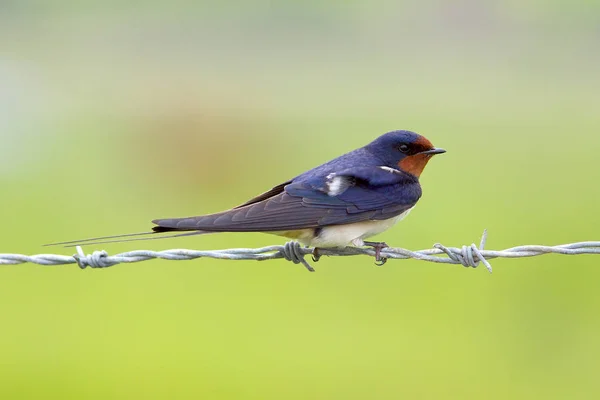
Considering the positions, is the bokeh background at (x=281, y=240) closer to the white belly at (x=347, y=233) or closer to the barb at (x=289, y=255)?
the white belly at (x=347, y=233)

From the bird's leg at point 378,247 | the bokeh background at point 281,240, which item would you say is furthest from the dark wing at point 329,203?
the bokeh background at point 281,240

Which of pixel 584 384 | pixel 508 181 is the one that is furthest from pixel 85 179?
pixel 584 384

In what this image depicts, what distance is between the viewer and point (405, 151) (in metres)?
4.18

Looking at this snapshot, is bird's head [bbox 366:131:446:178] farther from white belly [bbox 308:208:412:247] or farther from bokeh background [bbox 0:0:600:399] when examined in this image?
bokeh background [bbox 0:0:600:399]

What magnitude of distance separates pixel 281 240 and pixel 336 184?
4039 mm

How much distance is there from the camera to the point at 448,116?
642 inches

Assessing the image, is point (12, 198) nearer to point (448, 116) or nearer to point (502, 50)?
point (448, 116)

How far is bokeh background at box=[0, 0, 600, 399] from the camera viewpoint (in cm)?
655

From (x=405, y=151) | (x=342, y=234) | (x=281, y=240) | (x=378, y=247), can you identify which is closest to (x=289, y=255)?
(x=342, y=234)

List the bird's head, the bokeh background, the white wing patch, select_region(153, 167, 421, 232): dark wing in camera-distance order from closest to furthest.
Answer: select_region(153, 167, 421, 232): dark wing, the white wing patch, the bird's head, the bokeh background

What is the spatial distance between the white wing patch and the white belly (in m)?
0.14

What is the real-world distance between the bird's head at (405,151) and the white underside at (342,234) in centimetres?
30

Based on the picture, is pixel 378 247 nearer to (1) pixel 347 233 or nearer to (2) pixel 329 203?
(1) pixel 347 233

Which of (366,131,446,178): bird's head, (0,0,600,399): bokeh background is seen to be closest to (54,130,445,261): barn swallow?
(366,131,446,178): bird's head
